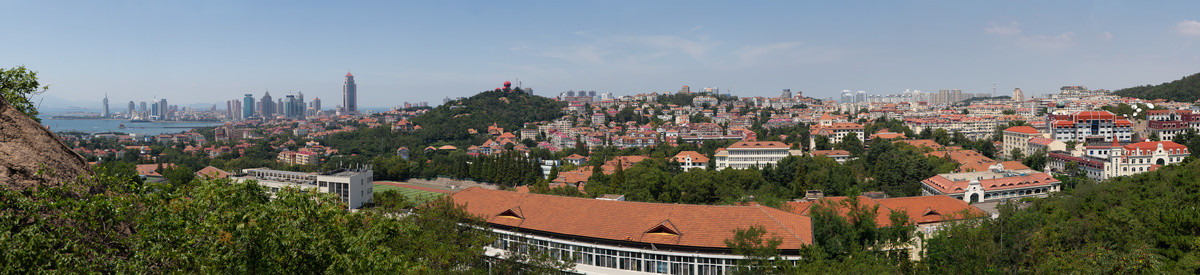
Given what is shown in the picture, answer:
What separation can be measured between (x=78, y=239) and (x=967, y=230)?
16.9 meters

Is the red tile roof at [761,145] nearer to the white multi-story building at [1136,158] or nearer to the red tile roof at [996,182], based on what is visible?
the red tile roof at [996,182]

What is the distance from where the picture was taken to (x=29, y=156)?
20.6 ft

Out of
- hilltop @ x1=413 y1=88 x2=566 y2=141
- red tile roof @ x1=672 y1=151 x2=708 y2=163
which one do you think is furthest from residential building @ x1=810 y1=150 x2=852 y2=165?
hilltop @ x1=413 y1=88 x2=566 y2=141

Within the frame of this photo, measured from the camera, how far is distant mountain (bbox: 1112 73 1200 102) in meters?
66.9

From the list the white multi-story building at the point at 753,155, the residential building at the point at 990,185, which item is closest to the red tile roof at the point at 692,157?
the white multi-story building at the point at 753,155

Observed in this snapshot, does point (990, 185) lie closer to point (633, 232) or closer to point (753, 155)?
point (753, 155)

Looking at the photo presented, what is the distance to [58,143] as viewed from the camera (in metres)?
6.84

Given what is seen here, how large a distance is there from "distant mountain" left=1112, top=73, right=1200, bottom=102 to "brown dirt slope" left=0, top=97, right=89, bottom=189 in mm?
84721

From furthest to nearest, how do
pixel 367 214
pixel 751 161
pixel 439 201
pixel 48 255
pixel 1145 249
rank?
pixel 751 161 → pixel 439 201 → pixel 1145 249 → pixel 367 214 → pixel 48 255

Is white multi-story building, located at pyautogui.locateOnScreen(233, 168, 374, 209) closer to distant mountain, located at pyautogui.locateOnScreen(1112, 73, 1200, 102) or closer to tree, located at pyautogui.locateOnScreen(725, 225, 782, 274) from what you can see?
tree, located at pyautogui.locateOnScreen(725, 225, 782, 274)

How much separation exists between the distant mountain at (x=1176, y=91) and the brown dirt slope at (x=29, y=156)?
278 ft

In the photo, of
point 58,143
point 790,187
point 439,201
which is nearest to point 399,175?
point 790,187

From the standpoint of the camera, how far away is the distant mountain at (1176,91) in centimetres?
6694

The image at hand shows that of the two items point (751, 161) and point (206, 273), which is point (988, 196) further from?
point (206, 273)
